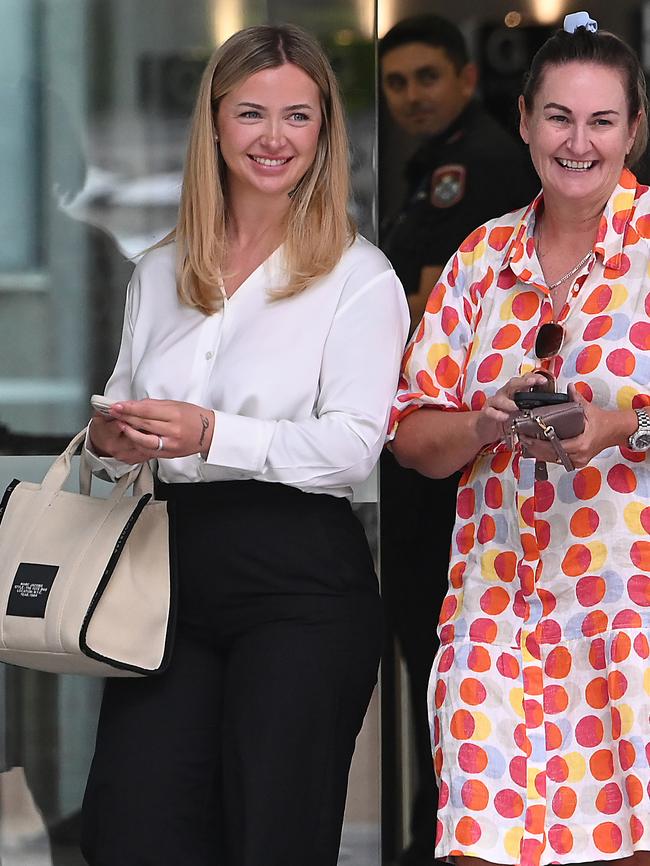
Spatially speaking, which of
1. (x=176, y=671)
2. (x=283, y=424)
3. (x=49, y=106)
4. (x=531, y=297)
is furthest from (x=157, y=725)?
(x=49, y=106)

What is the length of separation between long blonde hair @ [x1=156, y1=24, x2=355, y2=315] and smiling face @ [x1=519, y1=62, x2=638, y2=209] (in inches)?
16.0

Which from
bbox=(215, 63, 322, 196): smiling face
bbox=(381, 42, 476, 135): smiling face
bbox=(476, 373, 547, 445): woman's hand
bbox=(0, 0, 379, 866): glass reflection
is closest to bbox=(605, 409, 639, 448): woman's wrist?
bbox=(476, 373, 547, 445): woman's hand

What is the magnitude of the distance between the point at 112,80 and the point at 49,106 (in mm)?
185

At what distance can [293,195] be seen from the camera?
2852 millimetres

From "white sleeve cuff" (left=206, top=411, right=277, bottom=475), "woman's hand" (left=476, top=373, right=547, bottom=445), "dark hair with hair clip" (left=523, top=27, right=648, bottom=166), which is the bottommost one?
"white sleeve cuff" (left=206, top=411, right=277, bottom=475)

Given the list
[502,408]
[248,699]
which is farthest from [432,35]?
[248,699]

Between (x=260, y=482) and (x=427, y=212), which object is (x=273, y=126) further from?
(x=427, y=212)

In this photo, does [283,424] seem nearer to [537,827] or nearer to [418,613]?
[537,827]

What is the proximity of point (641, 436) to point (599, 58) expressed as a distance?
700mm

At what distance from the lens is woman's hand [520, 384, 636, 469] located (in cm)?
240

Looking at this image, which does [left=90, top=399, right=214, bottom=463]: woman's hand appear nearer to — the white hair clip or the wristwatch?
the wristwatch

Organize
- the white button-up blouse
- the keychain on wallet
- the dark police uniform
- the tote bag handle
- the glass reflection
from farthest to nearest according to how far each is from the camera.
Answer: the glass reflection, the dark police uniform, the tote bag handle, the white button-up blouse, the keychain on wallet

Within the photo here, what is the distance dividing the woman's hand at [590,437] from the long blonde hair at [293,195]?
572 millimetres

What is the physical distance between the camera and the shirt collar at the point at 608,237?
263cm
